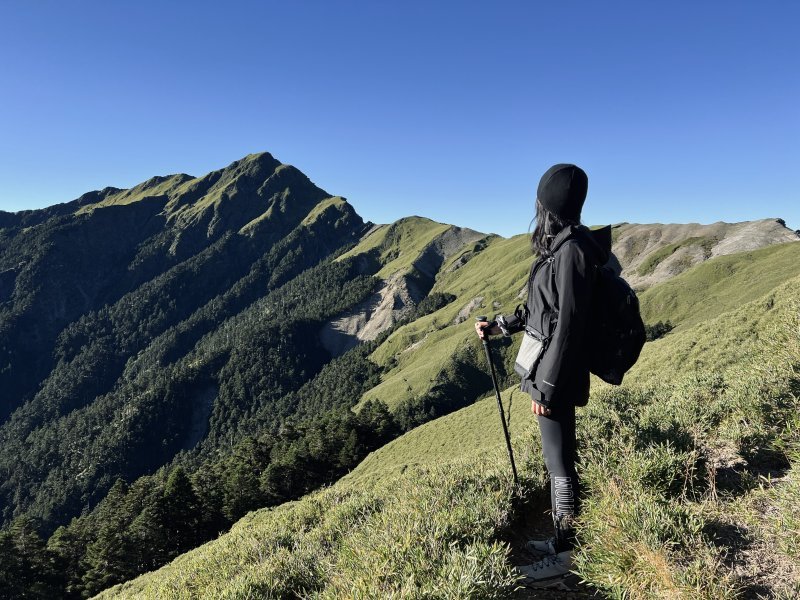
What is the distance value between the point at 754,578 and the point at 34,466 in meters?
263

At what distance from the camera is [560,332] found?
419 cm

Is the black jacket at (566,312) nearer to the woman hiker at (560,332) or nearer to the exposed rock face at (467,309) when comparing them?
the woman hiker at (560,332)

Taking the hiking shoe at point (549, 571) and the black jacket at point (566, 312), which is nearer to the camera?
the hiking shoe at point (549, 571)

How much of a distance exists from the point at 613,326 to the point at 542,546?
8.20 ft

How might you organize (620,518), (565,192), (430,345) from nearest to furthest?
(620,518) < (565,192) < (430,345)

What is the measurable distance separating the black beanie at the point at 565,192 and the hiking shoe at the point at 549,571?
3.52 meters

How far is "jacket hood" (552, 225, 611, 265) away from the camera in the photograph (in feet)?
14.1

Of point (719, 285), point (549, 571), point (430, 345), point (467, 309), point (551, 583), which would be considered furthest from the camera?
point (467, 309)

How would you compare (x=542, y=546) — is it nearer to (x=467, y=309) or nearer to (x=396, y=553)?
(x=396, y=553)

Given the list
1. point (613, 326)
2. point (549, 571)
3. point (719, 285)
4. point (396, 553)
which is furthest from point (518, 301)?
point (396, 553)

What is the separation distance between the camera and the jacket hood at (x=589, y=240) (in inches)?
170

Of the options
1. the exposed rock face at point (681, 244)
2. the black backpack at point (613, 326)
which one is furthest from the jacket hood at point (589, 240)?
the exposed rock face at point (681, 244)

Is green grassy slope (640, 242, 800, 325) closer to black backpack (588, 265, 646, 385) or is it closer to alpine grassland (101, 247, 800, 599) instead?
alpine grassland (101, 247, 800, 599)

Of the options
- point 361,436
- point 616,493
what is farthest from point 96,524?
point 616,493
